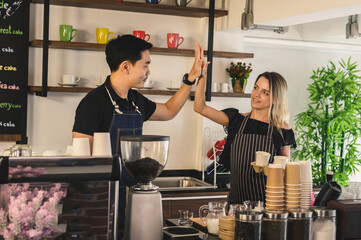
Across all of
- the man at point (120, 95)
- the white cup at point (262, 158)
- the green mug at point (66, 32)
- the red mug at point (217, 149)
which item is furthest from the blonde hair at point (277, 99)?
the green mug at point (66, 32)

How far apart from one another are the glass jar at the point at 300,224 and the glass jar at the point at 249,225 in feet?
0.61

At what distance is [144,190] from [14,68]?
2443 millimetres

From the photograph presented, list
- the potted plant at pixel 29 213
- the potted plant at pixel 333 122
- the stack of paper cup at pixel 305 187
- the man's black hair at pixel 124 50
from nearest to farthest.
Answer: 1. the potted plant at pixel 29 213
2. the stack of paper cup at pixel 305 187
3. the man's black hair at pixel 124 50
4. the potted plant at pixel 333 122

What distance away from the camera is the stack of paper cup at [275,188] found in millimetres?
2535

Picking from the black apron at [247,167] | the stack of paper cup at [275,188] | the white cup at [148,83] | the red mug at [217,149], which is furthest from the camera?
the red mug at [217,149]

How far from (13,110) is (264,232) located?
2710 mm

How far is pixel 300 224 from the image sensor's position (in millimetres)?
2484

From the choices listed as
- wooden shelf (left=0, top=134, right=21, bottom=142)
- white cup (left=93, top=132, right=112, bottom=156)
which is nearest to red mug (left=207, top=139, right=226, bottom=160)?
wooden shelf (left=0, top=134, right=21, bottom=142)

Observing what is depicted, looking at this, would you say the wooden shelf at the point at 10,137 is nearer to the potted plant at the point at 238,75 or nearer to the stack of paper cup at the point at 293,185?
the potted plant at the point at 238,75

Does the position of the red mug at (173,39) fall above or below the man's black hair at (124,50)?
above

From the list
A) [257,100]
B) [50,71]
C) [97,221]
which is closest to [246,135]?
[257,100]

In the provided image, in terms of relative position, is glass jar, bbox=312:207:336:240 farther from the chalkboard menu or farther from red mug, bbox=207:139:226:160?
the chalkboard menu

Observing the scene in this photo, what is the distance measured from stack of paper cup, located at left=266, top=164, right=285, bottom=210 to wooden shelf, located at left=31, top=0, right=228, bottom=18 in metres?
2.52

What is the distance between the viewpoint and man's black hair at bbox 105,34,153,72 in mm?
3049
